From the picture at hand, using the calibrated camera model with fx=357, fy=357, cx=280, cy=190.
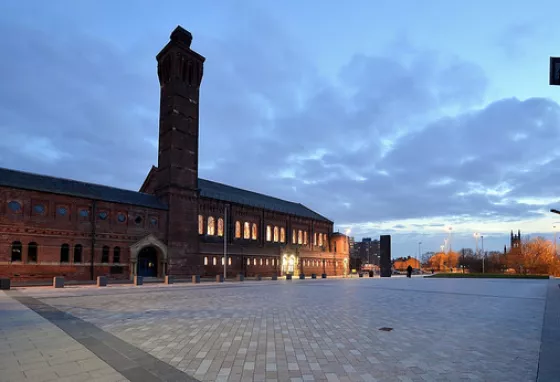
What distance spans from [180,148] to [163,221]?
1023 centimetres

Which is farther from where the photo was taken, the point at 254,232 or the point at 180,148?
the point at 254,232

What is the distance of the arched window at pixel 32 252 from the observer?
34750mm

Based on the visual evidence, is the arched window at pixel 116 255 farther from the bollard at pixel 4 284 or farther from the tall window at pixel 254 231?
the tall window at pixel 254 231

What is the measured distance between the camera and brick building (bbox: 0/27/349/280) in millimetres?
35312

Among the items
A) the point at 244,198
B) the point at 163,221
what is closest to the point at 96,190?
the point at 163,221

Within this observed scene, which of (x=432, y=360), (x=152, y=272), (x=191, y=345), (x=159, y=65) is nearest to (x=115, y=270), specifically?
(x=152, y=272)

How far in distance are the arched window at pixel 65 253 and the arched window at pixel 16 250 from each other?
3683 millimetres

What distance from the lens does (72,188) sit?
39688 millimetres

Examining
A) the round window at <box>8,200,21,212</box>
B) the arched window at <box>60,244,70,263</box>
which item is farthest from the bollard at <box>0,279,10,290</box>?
the round window at <box>8,200,21,212</box>

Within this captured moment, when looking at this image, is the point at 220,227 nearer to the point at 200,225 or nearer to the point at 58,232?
the point at 200,225

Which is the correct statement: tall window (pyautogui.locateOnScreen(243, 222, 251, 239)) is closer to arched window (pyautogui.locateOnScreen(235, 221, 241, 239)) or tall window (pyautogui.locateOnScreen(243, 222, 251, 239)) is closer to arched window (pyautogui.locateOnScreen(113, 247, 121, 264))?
arched window (pyautogui.locateOnScreen(235, 221, 241, 239))

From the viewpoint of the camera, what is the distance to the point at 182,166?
4884 cm

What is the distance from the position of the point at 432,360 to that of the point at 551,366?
7.69ft

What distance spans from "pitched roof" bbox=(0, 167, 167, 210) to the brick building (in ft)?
0.34
